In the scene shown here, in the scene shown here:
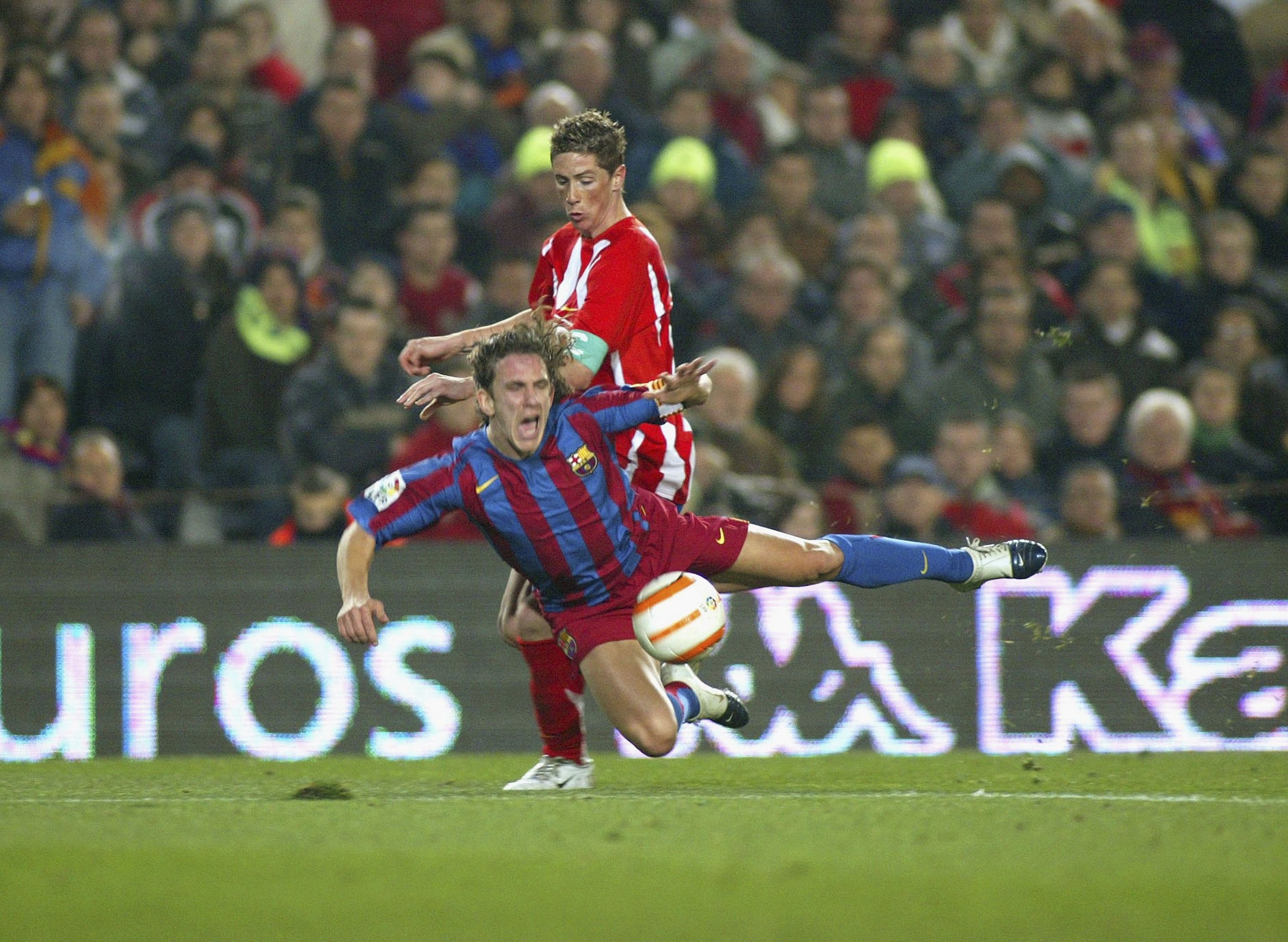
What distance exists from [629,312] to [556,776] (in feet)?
5.36

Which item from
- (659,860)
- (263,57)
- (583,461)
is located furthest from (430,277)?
(659,860)

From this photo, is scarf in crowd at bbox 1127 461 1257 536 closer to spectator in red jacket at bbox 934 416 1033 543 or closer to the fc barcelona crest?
spectator in red jacket at bbox 934 416 1033 543


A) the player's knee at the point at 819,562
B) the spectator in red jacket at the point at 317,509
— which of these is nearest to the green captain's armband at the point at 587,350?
the player's knee at the point at 819,562

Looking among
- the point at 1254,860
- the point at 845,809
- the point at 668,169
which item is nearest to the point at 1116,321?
the point at 668,169

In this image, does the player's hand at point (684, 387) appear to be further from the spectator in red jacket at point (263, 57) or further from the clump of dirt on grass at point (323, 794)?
the spectator in red jacket at point (263, 57)

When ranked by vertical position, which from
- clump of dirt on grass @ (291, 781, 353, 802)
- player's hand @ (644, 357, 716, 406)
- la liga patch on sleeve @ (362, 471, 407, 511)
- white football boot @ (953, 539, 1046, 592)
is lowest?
clump of dirt on grass @ (291, 781, 353, 802)

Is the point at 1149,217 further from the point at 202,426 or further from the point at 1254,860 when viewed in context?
the point at 1254,860

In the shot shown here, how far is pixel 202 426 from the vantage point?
9.51 meters

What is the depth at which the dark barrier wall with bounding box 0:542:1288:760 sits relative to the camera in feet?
26.6

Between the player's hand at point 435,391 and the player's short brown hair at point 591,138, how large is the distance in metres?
0.83

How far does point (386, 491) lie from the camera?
19.4 feet

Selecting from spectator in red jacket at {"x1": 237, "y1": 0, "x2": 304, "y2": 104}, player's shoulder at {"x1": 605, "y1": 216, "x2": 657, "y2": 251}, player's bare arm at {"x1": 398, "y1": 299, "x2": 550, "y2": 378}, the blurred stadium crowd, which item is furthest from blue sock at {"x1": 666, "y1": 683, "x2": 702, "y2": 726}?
spectator in red jacket at {"x1": 237, "y1": 0, "x2": 304, "y2": 104}

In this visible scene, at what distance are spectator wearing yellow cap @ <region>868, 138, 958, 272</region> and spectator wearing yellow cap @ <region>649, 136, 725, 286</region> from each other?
1.01 m

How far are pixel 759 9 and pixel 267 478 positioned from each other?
5.10 meters
